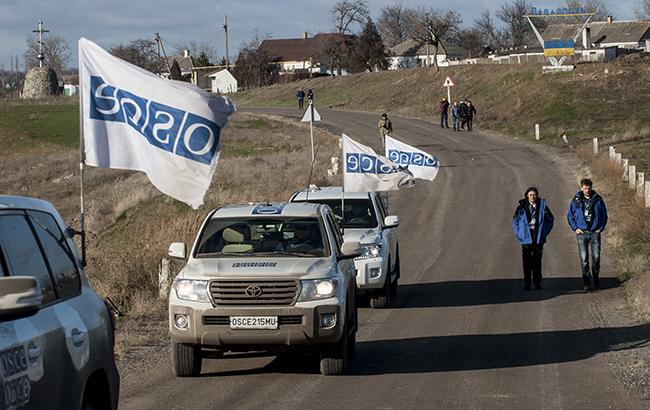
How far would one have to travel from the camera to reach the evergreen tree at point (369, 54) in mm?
118000

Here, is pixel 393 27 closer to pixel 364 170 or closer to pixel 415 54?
pixel 415 54

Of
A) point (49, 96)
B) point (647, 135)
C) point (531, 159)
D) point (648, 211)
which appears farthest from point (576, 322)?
point (49, 96)

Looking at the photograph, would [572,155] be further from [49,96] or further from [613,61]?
[49,96]

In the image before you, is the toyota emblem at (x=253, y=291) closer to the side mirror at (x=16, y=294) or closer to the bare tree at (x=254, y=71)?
the side mirror at (x=16, y=294)

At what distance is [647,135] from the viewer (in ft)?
171

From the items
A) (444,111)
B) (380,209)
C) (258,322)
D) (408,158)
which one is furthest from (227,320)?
(444,111)

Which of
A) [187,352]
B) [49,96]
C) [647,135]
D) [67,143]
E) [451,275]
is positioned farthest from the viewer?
[49,96]

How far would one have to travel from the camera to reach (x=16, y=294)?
15.6 ft

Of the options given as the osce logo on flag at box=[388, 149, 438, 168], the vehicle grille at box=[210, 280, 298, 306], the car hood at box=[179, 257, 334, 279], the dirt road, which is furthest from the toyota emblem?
the osce logo on flag at box=[388, 149, 438, 168]

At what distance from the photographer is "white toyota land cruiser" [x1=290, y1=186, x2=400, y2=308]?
16.7 meters

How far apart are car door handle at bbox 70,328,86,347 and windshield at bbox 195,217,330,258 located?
5458 mm

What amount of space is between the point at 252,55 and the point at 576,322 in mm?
116868

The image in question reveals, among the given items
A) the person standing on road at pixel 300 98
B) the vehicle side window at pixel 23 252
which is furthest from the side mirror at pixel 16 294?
the person standing on road at pixel 300 98

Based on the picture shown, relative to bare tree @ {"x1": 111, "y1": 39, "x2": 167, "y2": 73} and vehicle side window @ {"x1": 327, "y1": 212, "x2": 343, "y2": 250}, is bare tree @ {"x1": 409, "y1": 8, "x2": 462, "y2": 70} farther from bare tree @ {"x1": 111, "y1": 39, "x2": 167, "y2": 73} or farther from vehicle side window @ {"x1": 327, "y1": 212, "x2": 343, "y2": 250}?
vehicle side window @ {"x1": 327, "y1": 212, "x2": 343, "y2": 250}
